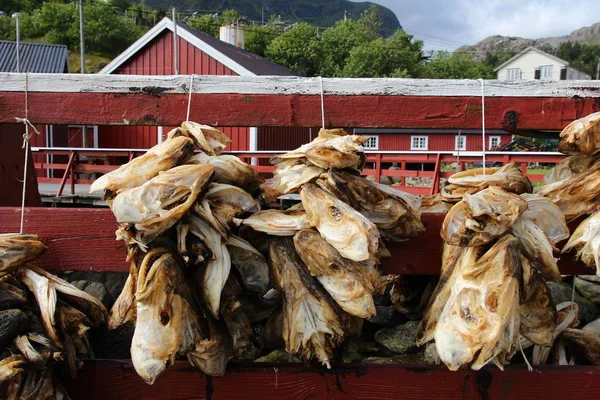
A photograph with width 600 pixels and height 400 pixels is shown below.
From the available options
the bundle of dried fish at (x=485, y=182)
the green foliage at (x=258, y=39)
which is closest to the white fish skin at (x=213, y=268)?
the bundle of dried fish at (x=485, y=182)

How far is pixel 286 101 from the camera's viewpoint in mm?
2344

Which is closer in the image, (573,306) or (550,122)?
(550,122)

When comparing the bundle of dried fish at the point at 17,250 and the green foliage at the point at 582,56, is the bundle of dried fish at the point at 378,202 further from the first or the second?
the green foliage at the point at 582,56

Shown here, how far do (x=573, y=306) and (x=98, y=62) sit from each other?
66.3m

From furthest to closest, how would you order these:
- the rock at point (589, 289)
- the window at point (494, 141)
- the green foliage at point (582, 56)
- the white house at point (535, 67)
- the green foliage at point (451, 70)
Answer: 1. the green foliage at point (582, 56)
2. the white house at point (535, 67)
3. the green foliage at point (451, 70)
4. the window at point (494, 141)
5. the rock at point (589, 289)

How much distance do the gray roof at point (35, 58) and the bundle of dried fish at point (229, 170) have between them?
36.9 metres

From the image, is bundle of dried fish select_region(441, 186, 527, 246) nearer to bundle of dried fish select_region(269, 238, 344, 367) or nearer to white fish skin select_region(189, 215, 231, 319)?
bundle of dried fish select_region(269, 238, 344, 367)

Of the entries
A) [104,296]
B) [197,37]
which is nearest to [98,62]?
[197,37]

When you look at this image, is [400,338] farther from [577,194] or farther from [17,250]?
[17,250]

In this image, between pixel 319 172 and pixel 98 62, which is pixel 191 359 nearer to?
pixel 319 172

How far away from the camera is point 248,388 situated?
2.16 m

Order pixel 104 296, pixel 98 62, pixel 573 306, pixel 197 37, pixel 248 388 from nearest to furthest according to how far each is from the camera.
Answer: pixel 248 388
pixel 573 306
pixel 104 296
pixel 197 37
pixel 98 62

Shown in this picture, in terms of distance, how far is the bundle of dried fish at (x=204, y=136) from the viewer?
81.9 inches

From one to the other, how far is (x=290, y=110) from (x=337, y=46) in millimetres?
68222
